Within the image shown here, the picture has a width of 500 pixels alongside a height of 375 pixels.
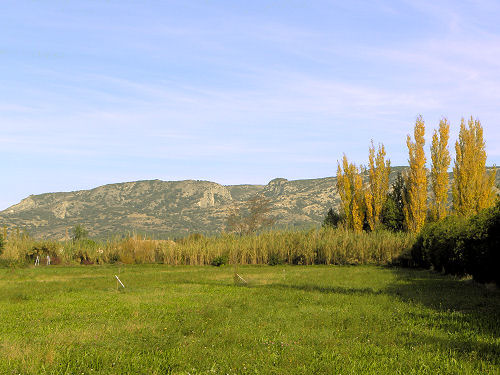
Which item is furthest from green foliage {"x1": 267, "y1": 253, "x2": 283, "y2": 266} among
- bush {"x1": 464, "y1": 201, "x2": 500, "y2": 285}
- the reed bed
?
bush {"x1": 464, "y1": 201, "x2": 500, "y2": 285}

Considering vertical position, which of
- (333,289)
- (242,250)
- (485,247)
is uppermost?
(485,247)

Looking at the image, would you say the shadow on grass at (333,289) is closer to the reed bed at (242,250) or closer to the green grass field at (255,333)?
the green grass field at (255,333)

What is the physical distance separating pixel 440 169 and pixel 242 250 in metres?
22.4

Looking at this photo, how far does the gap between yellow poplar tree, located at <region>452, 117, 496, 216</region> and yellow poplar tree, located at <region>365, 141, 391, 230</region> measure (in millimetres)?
Answer: 7371

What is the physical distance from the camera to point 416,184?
1922 inches

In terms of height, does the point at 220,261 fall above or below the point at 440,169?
below

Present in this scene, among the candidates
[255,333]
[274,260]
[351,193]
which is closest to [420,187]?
[351,193]

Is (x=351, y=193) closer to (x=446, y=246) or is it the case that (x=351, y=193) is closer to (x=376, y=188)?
(x=376, y=188)

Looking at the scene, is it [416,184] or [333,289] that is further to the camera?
[416,184]

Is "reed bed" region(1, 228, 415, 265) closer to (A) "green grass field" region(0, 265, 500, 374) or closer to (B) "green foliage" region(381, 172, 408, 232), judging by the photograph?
(B) "green foliage" region(381, 172, 408, 232)

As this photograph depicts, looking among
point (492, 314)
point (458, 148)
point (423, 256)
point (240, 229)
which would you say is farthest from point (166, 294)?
point (240, 229)

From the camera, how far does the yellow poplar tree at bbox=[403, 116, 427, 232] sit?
48250 mm

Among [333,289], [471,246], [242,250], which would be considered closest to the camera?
[333,289]

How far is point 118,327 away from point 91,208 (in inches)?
6417
